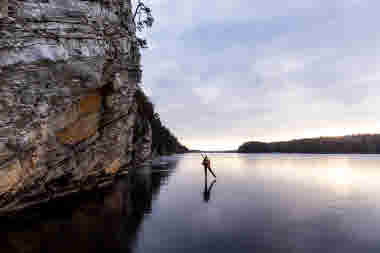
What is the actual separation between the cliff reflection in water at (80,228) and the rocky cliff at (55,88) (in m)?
2.17

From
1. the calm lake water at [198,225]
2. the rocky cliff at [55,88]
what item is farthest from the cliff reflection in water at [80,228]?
the rocky cliff at [55,88]

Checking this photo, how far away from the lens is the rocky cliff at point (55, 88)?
11.7 meters

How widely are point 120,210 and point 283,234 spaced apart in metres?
10.1

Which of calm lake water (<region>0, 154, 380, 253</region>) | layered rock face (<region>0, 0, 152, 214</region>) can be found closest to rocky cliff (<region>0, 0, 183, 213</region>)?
layered rock face (<region>0, 0, 152, 214</region>)

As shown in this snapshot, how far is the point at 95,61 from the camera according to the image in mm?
15422

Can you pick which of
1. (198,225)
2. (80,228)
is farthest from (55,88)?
(198,225)

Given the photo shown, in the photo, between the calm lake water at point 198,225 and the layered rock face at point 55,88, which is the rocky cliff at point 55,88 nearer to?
the layered rock face at point 55,88

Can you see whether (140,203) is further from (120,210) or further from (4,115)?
(4,115)

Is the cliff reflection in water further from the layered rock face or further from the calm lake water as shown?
the layered rock face

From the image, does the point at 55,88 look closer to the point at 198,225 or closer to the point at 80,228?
the point at 80,228

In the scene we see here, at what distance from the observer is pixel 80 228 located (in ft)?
38.5

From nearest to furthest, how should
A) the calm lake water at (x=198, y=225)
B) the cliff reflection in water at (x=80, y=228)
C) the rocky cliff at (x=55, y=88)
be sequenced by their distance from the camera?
the cliff reflection in water at (x=80, y=228) < the calm lake water at (x=198, y=225) < the rocky cliff at (x=55, y=88)

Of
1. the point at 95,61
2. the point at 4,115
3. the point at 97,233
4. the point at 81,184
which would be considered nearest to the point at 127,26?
the point at 95,61

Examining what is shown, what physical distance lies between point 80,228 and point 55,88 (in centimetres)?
781
